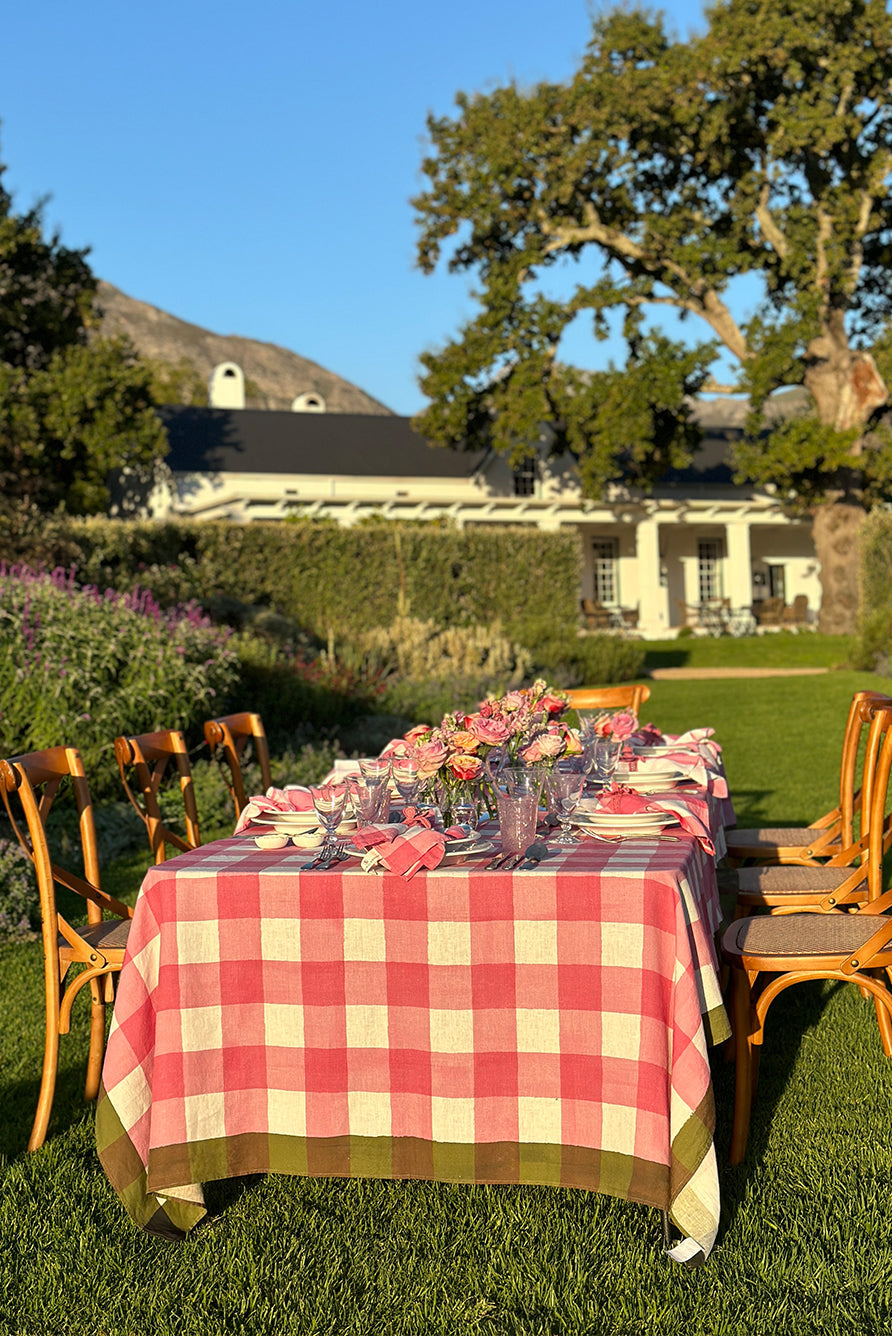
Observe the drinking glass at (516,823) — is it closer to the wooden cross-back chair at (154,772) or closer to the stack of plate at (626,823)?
the stack of plate at (626,823)

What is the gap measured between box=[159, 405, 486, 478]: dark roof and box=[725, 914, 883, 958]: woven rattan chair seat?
83.0 ft

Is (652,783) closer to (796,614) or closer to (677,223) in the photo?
(677,223)

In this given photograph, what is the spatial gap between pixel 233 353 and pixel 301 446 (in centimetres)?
13093

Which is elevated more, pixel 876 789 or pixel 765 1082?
pixel 876 789

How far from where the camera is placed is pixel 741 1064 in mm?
3268

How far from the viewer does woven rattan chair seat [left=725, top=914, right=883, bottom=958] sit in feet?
10.9

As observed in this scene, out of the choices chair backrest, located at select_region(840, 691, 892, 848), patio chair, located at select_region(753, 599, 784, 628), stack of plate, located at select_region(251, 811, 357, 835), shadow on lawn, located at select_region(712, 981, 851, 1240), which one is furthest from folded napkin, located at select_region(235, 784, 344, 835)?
patio chair, located at select_region(753, 599, 784, 628)

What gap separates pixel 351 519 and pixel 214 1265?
76.5 feet

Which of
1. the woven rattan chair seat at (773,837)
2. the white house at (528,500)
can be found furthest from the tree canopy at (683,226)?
the woven rattan chair seat at (773,837)

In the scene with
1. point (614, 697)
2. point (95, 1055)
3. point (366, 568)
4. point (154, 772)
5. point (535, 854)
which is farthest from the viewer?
point (366, 568)

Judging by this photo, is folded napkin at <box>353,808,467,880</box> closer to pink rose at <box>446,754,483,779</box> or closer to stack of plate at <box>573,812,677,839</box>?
pink rose at <box>446,754,483,779</box>

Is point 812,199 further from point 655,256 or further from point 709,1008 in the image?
point 709,1008

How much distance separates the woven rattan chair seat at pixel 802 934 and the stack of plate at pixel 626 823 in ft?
1.47

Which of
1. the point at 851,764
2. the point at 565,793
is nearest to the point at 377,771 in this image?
the point at 565,793
